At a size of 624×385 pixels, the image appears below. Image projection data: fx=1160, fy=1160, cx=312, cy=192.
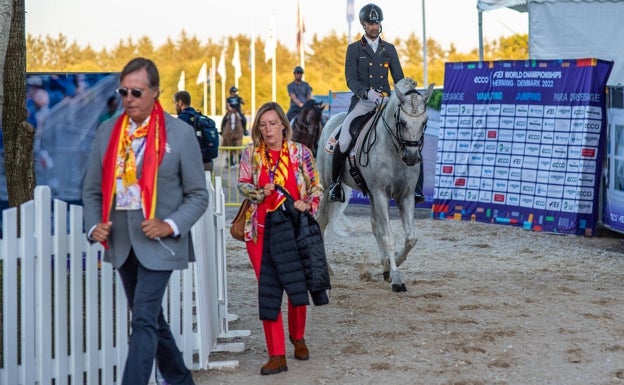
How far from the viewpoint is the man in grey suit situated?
6012 mm

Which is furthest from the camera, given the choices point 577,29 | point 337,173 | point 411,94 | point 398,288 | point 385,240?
point 577,29

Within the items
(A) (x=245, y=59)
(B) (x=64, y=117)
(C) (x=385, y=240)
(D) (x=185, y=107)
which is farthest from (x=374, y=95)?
(A) (x=245, y=59)

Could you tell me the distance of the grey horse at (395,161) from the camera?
11273 millimetres

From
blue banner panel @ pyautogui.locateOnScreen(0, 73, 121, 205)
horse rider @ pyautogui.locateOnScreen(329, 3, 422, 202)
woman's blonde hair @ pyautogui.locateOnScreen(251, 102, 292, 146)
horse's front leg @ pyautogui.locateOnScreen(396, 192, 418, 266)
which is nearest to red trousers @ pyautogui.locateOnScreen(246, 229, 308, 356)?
woman's blonde hair @ pyautogui.locateOnScreen(251, 102, 292, 146)

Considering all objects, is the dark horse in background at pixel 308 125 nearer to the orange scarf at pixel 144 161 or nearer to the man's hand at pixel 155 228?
the orange scarf at pixel 144 161

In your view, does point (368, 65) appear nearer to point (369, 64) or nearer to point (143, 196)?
point (369, 64)

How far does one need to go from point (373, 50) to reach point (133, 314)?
703 cm

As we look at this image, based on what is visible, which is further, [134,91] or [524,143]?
[524,143]

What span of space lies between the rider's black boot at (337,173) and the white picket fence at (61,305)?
16.5ft

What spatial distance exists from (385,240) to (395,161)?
32.4 inches

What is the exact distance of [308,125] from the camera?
72.7ft

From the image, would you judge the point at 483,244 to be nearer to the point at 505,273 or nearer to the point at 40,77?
the point at 505,273

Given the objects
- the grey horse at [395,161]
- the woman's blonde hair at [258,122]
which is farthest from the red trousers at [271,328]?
the grey horse at [395,161]

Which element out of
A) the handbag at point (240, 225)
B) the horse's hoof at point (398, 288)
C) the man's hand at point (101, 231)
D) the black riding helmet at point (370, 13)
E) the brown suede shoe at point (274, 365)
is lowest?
the horse's hoof at point (398, 288)
